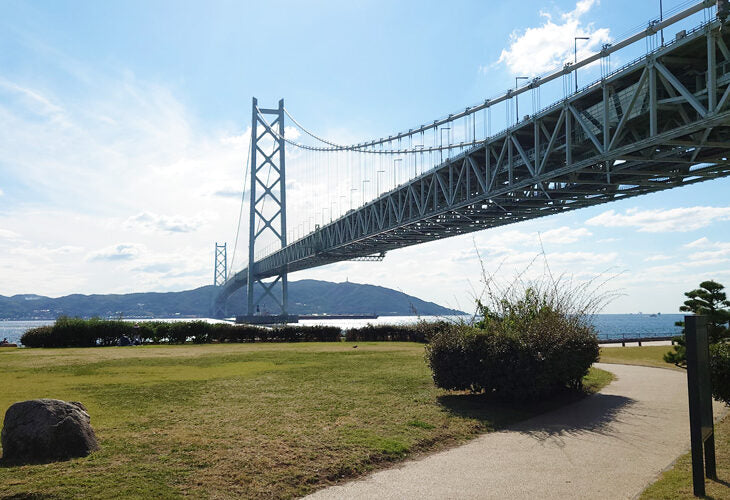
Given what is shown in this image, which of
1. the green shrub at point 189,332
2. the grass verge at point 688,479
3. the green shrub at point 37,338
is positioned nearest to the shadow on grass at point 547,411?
the grass verge at point 688,479

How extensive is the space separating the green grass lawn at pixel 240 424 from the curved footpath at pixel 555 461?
19.0 inches

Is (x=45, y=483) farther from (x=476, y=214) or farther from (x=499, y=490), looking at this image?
(x=476, y=214)

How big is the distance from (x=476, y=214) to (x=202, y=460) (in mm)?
28169

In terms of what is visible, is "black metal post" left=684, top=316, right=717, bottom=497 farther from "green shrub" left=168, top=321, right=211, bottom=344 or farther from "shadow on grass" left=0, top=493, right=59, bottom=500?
"green shrub" left=168, top=321, right=211, bottom=344

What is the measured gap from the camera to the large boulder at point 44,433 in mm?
6809

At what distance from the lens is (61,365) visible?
1812 cm

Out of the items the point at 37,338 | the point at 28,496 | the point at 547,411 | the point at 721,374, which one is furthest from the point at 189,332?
the point at 721,374

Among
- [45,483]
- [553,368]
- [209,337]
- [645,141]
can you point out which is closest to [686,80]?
[645,141]

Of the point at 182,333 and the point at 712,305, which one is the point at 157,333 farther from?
the point at 712,305

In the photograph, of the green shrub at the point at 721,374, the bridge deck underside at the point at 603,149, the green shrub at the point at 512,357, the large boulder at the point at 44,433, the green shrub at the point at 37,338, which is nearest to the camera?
the large boulder at the point at 44,433

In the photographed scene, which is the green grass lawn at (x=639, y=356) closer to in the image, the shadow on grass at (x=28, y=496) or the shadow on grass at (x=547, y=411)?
the shadow on grass at (x=547, y=411)

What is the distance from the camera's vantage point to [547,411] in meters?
10.9

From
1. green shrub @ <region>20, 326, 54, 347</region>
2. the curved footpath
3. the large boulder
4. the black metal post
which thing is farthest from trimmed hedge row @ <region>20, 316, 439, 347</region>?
the black metal post

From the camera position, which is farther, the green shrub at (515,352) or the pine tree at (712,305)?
the pine tree at (712,305)
